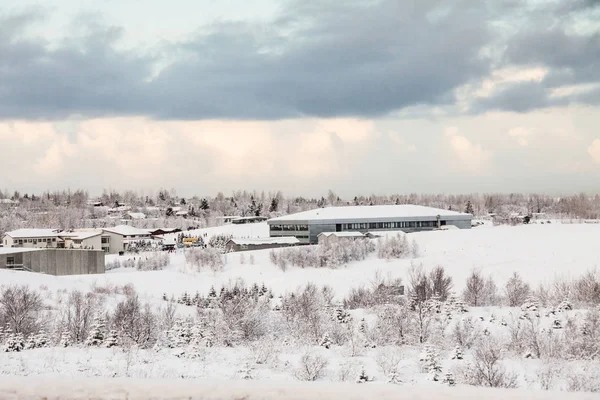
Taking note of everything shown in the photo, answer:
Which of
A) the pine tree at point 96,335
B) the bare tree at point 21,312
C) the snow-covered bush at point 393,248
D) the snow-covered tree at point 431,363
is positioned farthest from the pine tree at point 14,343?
the snow-covered bush at point 393,248

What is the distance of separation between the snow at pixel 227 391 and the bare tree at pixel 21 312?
66.6 ft

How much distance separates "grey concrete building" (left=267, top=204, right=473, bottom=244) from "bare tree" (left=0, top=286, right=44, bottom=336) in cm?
6958

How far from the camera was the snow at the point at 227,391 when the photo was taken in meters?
5.77

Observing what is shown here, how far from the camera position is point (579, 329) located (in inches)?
1021

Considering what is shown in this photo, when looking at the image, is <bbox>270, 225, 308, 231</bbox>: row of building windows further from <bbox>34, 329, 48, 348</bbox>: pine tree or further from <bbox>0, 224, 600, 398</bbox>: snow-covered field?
<bbox>34, 329, 48, 348</bbox>: pine tree

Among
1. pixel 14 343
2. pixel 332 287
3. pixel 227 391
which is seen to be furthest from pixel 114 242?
pixel 227 391

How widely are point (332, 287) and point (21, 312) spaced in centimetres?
3165

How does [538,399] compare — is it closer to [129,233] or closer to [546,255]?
[546,255]

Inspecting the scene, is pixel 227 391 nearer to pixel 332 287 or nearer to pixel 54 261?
pixel 332 287

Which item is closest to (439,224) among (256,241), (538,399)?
(256,241)

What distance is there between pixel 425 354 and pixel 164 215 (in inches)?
7236

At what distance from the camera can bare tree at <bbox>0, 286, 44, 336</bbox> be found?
2490cm

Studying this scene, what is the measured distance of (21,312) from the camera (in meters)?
26.2

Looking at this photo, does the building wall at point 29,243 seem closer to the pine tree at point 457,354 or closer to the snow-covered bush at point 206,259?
the snow-covered bush at point 206,259
